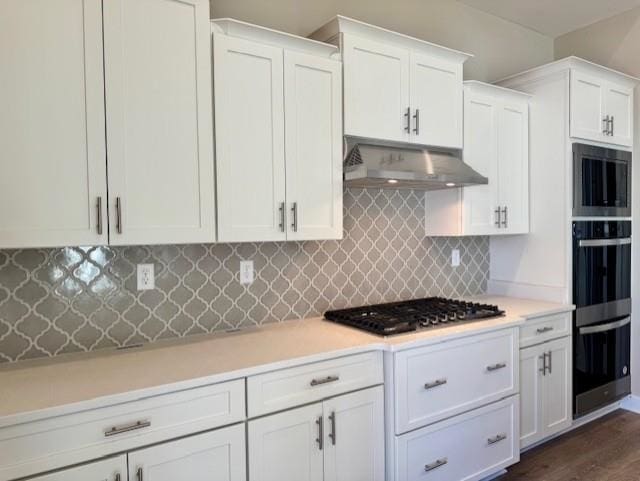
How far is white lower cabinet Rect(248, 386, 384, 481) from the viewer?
1854mm

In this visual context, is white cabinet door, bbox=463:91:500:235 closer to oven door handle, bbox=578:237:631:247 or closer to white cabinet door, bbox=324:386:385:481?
oven door handle, bbox=578:237:631:247

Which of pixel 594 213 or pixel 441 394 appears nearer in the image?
pixel 441 394

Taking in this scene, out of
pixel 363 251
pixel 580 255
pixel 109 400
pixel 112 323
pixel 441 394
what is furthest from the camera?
pixel 580 255

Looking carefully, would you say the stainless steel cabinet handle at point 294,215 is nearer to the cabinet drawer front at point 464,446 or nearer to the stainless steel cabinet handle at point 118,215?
the stainless steel cabinet handle at point 118,215

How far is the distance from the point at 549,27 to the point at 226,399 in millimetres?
3868

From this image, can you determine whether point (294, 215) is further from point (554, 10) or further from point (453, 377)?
point (554, 10)

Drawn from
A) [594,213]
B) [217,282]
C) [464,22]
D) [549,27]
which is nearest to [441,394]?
[217,282]

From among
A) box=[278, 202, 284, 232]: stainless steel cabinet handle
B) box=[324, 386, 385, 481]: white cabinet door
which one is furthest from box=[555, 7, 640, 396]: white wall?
box=[278, 202, 284, 232]: stainless steel cabinet handle

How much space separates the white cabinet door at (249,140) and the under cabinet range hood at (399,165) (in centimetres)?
42

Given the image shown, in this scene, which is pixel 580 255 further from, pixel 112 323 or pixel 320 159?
pixel 112 323

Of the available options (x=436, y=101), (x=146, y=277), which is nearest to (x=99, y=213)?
(x=146, y=277)

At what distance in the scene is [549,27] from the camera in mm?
3805

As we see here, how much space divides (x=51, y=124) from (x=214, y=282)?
106 cm

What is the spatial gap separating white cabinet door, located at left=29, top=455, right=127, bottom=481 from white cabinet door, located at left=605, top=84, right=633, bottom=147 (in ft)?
11.8
